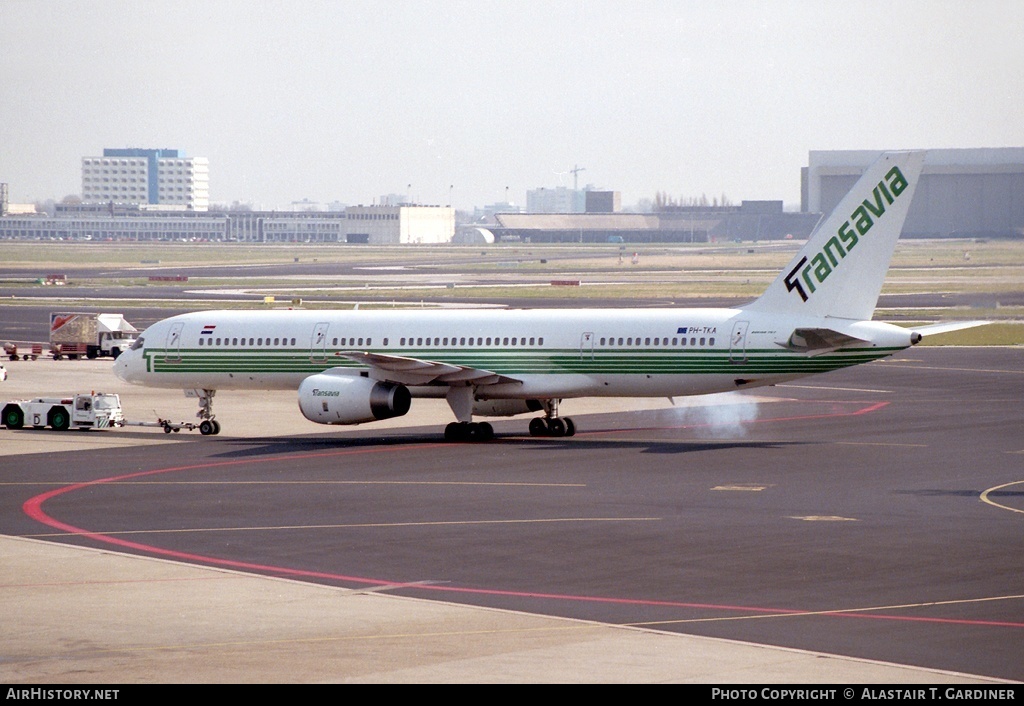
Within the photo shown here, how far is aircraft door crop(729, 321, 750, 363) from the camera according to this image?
46.4 meters

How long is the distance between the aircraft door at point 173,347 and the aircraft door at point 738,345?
2065cm

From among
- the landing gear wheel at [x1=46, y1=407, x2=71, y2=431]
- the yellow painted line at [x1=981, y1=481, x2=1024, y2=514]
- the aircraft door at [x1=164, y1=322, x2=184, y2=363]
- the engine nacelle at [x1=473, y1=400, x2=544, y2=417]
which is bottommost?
the yellow painted line at [x1=981, y1=481, x2=1024, y2=514]

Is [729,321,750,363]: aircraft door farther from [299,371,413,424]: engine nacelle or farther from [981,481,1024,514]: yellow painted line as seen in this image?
[299,371,413,424]: engine nacelle

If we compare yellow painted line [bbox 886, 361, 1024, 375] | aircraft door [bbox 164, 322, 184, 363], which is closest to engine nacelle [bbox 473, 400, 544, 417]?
aircraft door [bbox 164, 322, 184, 363]

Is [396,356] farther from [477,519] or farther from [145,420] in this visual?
[477,519]

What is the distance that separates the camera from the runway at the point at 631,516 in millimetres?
23750

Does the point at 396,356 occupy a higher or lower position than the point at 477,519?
higher

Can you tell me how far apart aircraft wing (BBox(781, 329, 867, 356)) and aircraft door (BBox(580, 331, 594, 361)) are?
246 inches

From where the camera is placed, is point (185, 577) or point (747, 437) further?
point (747, 437)

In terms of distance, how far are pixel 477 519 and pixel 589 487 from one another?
5.62m

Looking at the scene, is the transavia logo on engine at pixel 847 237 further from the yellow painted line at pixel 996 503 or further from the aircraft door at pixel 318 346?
the aircraft door at pixel 318 346

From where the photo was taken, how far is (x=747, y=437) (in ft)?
163

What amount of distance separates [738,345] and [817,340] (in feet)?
8.07
